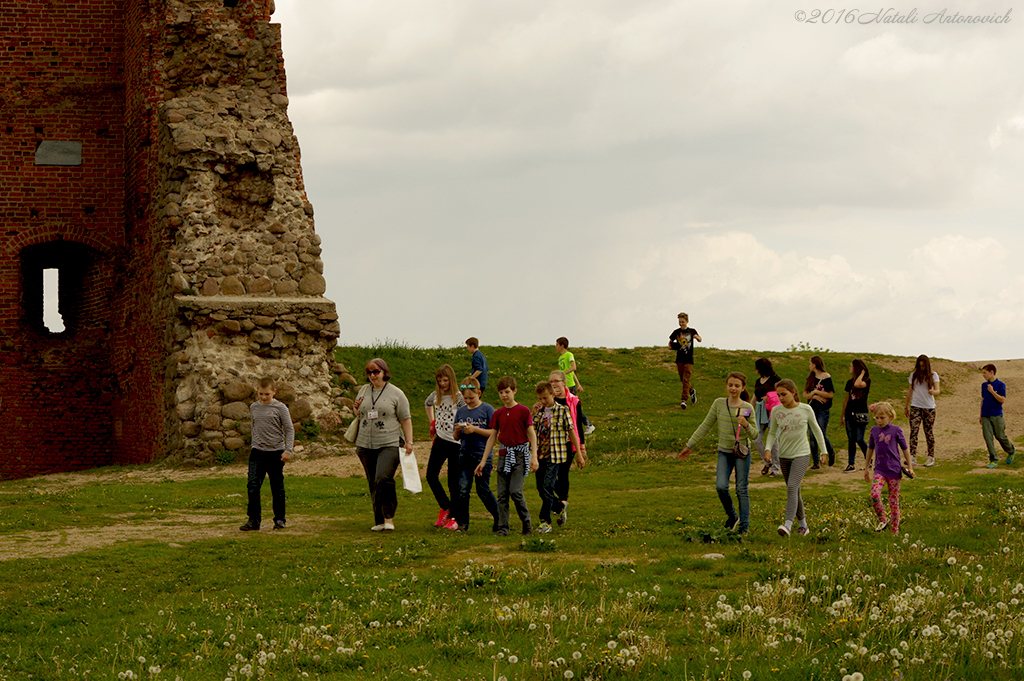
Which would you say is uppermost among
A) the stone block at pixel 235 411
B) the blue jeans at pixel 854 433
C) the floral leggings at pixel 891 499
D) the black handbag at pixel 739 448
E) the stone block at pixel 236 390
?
the stone block at pixel 236 390

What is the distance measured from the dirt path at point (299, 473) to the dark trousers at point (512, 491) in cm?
236

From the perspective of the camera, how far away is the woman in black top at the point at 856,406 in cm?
1755

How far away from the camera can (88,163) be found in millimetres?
24406

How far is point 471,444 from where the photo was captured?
12742 millimetres

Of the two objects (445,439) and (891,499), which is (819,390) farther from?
(445,439)

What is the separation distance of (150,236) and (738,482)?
1535cm

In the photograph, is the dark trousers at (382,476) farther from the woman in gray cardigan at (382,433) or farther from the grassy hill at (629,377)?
the grassy hill at (629,377)

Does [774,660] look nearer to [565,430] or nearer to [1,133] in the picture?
[565,430]

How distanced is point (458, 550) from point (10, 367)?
16.7 m

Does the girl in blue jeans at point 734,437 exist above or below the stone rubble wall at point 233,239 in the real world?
below

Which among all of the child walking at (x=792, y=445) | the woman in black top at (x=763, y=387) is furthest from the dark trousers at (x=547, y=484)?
the woman in black top at (x=763, y=387)

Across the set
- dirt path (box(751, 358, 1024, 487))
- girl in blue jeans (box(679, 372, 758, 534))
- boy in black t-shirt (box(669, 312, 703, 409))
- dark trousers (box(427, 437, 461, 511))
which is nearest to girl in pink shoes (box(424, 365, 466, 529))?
dark trousers (box(427, 437, 461, 511))

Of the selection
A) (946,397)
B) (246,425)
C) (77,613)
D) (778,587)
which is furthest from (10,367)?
(946,397)

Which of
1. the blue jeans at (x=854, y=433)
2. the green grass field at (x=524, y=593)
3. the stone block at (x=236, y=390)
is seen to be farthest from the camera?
the stone block at (x=236, y=390)
